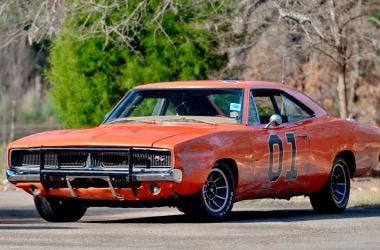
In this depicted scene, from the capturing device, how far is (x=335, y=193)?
586 inches

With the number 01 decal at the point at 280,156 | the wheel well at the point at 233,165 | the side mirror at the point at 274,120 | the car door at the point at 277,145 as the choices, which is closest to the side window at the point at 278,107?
the car door at the point at 277,145

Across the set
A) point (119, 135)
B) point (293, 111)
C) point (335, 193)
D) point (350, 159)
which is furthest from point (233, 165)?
point (350, 159)

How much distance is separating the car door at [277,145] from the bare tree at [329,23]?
272 inches

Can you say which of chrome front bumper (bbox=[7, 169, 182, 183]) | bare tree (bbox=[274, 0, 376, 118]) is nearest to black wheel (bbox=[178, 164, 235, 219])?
chrome front bumper (bbox=[7, 169, 182, 183])

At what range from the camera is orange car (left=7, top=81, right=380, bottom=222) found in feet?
40.8

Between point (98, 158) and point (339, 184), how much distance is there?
3.66 m

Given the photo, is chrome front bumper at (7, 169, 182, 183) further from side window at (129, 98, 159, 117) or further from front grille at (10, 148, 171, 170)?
side window at (129, 98, 159, 117)

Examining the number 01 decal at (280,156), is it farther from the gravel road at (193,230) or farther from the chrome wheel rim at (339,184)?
the chrome wheel rim at (339,184)

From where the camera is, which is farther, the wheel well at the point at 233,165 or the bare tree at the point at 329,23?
the bare tree at the point at 329,23

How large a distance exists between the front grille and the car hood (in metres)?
0.07

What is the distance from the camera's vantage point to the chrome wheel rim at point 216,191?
507 inches

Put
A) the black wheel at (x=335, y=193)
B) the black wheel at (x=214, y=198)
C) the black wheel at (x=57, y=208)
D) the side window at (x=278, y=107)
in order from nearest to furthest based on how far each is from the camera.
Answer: the black wheel at (x=214, y=198) → the black wheel at (x=57, y=208) → the side window at (x=278, y=107) → the black wheel at (x=335, y=193)

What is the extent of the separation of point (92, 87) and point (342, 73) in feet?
19.2

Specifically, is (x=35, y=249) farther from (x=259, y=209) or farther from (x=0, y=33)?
(x=0, y=33)
